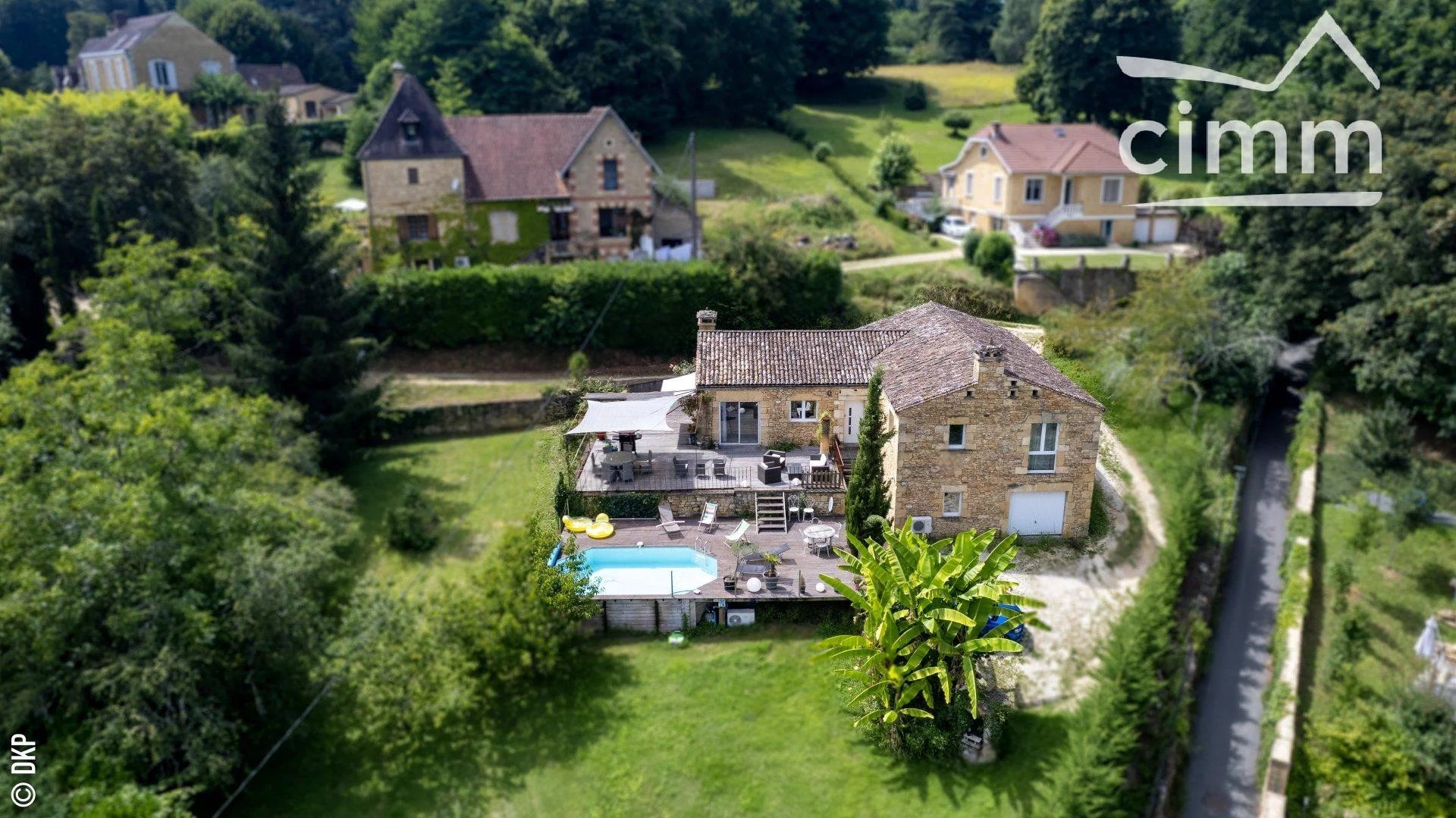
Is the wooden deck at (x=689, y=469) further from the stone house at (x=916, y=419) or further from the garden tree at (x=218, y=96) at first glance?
the garden tree at (x=218, y=96)

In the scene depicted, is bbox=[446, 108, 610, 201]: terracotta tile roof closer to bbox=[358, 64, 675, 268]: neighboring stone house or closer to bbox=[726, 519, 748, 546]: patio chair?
bbox=[358, 64, 675, 268]: neighboring stone house

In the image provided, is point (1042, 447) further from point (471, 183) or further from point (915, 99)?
point (915, 99)

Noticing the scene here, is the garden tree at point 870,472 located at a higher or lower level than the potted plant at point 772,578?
higher

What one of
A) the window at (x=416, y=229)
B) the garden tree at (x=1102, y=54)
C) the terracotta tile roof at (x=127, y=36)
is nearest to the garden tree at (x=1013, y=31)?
the garden tree at (x=1102, y=54)

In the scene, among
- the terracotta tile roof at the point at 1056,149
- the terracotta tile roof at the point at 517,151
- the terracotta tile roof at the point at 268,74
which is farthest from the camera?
the terracotta tile roof at the point at 268,74

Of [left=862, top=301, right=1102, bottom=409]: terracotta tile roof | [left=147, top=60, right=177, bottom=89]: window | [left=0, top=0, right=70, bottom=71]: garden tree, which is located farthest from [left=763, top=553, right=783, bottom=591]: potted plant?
[left=0, top=0, right=70, bottom=71]: garden tree

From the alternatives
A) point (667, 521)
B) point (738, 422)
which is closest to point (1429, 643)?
point (667, 521)
